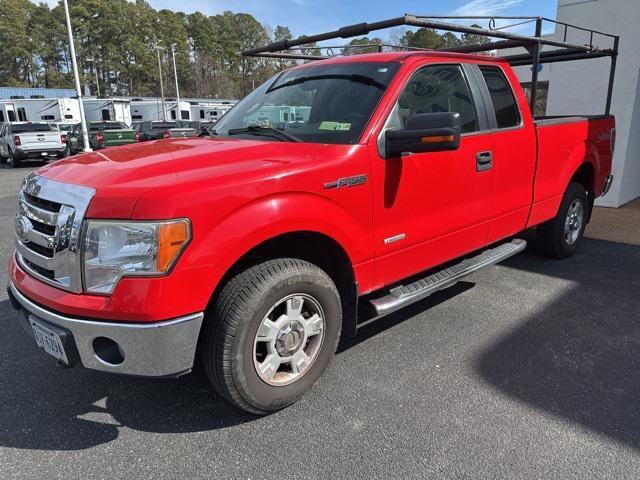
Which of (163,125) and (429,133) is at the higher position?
(429,133)

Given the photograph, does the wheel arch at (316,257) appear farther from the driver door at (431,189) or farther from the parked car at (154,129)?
the parked car at (154,129)

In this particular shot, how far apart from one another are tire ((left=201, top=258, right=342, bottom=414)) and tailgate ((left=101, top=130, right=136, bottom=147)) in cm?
2030

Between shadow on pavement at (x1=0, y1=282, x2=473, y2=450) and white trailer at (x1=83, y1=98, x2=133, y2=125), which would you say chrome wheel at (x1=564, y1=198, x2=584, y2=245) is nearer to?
shadow on pavement at (x1=0, y1=282, x2=473, y2=450)

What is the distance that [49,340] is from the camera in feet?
7.89

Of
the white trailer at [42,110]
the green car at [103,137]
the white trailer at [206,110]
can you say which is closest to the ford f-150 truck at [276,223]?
the green car at [103,137]

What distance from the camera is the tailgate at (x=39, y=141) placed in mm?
18484

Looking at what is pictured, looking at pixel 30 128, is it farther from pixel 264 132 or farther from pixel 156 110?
pixel 156 110

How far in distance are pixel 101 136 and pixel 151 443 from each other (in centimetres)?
2037

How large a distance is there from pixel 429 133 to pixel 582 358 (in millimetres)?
1944

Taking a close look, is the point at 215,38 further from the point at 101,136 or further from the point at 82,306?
the point at 82,306

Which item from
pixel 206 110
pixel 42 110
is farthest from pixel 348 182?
pixel 206 110

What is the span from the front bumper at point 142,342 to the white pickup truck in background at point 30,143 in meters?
19.3

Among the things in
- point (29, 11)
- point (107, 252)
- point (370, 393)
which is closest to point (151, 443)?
point (107, 252)

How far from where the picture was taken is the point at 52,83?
9269cm
